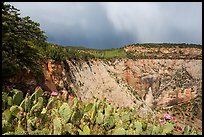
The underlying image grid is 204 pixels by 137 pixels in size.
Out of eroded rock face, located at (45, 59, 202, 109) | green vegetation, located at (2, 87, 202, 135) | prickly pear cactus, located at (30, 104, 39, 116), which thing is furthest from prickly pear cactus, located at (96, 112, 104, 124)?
eroded rock face, located at (45, 59, 202, 109)

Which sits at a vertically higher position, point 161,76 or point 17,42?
point 161,76

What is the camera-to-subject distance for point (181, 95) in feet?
127

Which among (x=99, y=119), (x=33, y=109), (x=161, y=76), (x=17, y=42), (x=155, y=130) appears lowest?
(x=155, y=130)

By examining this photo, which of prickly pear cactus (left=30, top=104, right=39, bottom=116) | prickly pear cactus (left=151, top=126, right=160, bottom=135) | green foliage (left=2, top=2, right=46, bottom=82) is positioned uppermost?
green foliage (left=2, top=2, right=46, bottom=82)

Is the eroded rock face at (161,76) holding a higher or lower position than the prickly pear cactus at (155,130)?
higher

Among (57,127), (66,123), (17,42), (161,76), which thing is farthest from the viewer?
(161,76)

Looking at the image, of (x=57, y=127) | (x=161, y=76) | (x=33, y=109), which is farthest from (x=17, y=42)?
(x=161, y=76)

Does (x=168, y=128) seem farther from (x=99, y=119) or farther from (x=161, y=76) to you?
(x=161, y=76)

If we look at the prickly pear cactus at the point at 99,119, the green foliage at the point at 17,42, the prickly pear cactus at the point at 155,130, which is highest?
the green foliage at the point at 17,42

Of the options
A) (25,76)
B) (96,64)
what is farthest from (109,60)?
(25,76)

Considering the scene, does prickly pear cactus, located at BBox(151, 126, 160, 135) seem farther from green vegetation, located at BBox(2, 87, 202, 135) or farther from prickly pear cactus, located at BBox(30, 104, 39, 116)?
prickly pear cactus, located at BBox(30, 104, 39, 116)

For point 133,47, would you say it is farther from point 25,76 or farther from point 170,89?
Result: point 25,76

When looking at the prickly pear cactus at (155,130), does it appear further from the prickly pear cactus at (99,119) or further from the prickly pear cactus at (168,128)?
the prickly pear cactus at (99,119)

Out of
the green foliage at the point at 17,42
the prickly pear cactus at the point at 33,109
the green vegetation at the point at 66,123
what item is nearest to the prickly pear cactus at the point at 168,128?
the green vegetation at the point at 66,123
